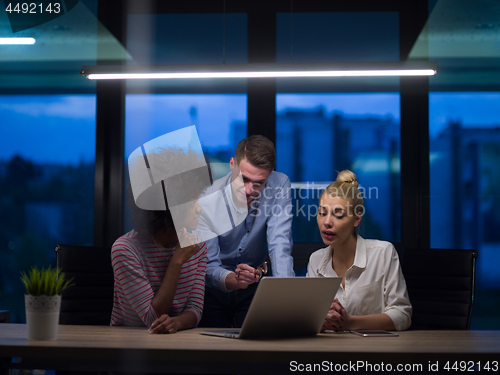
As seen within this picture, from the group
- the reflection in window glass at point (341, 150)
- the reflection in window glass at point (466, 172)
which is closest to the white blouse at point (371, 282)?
the reflection in window glass at point (341, 150)

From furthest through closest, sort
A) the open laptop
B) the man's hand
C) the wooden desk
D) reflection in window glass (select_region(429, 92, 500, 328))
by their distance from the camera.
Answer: reflection in window glass (select_region(429, 92, 500, 328)) → the man's hand → the open laptop → the wooden desk

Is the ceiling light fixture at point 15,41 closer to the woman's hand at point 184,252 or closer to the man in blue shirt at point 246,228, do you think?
the man in blue shirt at point 246,228

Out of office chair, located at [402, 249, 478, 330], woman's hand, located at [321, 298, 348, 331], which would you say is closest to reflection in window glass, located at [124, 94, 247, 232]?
office chair, located at [402, 249, 478, 330]

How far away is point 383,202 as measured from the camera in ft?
12.3

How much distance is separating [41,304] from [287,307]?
2.22 ft

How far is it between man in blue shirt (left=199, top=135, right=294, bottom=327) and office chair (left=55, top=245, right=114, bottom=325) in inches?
19.3

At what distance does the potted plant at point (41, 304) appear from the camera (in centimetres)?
129

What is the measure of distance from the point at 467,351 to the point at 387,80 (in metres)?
2.89

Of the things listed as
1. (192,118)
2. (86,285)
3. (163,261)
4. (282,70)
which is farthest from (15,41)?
(163,261)

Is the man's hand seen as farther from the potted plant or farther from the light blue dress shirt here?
the potted plant

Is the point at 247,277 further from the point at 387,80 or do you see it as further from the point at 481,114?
the point at 481,114

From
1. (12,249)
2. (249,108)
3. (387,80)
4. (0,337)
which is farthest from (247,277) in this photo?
(12,249)

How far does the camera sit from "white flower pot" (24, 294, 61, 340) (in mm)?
1292

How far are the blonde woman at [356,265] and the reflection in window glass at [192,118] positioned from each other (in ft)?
6.18
